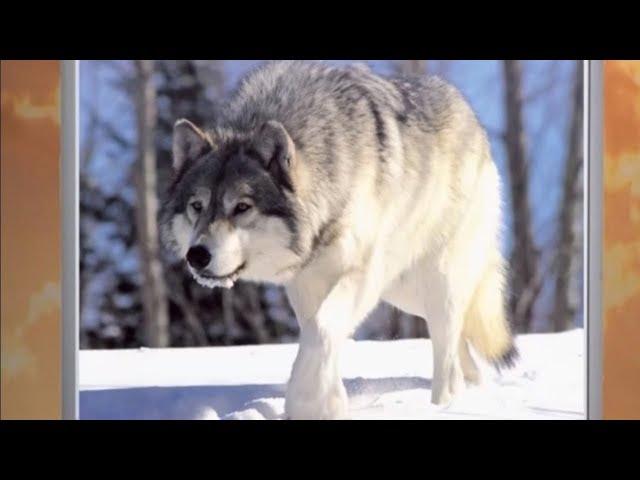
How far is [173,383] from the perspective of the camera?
4980mm

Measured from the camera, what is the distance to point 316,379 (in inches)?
182

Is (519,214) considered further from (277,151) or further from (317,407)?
(317,407)

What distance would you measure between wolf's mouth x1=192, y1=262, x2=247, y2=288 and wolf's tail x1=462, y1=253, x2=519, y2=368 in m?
1.27

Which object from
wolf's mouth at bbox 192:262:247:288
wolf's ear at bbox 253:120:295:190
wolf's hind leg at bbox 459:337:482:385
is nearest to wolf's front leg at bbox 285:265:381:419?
wolf's mouth at bbox 192:262:247:288

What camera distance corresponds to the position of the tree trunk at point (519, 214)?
502cm

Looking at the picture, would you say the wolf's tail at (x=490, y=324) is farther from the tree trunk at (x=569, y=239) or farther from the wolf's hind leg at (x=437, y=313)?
the tree trunk at (x=569, y=239)

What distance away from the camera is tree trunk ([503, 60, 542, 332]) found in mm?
5021

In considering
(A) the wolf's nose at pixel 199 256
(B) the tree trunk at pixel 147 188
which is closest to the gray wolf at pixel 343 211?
(A) the wolf's nose at pixel 199 256

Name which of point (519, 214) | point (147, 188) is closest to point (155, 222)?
point (147, 188)

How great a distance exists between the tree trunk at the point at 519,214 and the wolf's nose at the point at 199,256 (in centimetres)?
161

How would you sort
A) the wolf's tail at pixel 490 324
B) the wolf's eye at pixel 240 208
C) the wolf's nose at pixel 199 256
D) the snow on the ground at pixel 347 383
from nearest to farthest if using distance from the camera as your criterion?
the wolf's nose at pixel 199 256 → the wolf's eye at pixel 240 208 → the snow on the ground at pixel 347 383 → the wolf's tail at pixel 490 324
